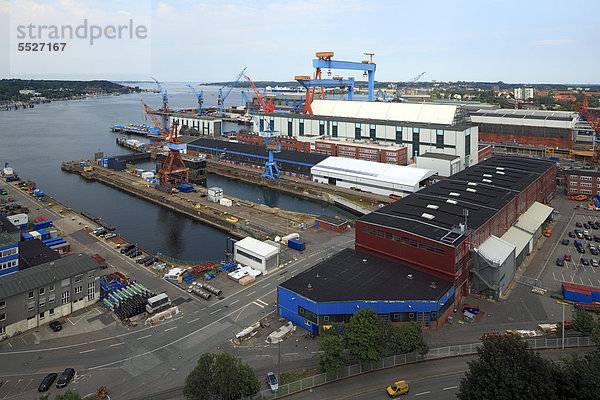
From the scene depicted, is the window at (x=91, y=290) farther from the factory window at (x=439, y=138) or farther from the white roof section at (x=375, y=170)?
the factory window at (x=439, y=138)

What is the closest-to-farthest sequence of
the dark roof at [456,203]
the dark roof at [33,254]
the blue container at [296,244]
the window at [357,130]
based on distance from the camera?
1. the dark roof at [33,254]
2. the dark roof at [456,203]
3. the blue container at [296,244]
4. the window at [357,130]

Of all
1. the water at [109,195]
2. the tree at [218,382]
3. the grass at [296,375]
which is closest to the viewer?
the tree at [218,382]

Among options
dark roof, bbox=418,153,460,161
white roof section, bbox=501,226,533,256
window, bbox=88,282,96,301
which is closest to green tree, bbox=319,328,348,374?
window, bbox=88,282,96,301

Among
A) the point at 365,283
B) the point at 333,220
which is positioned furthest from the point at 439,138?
the point at 365,283

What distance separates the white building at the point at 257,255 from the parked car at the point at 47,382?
1005 cm

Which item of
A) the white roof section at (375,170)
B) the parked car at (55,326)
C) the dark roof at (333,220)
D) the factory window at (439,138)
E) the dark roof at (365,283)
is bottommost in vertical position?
the parked car at (55,326)

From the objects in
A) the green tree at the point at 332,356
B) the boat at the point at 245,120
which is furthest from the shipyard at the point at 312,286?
the boat at the point at 245,120

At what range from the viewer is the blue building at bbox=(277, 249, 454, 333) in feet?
50.3

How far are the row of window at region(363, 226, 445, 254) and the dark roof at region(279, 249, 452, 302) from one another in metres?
1.08

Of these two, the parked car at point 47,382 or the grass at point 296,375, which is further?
the grass at point 296,375

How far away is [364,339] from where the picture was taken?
1285 cm

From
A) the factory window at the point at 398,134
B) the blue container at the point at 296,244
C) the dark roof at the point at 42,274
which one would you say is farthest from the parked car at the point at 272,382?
the factory window at the point at 398,134

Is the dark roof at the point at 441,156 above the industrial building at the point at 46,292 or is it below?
above

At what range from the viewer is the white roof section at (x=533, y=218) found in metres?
24.3
